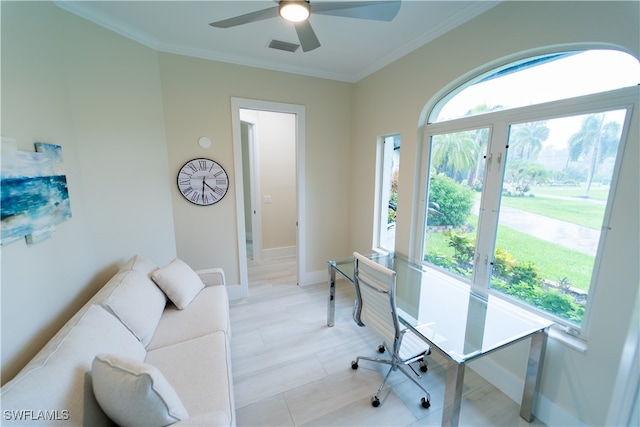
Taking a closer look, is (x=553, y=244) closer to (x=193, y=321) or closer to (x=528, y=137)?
(x=528, y=137)

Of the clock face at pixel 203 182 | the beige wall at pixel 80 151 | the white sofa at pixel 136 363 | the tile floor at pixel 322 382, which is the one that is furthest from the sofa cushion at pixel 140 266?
the tile floor at pixel 322 382

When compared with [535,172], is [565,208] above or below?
below

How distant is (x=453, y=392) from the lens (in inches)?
51.8

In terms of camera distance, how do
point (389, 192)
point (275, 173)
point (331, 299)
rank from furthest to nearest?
point (275, 173) < point (389, 192) < point (331, 299)

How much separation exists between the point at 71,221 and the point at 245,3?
6.66 ft

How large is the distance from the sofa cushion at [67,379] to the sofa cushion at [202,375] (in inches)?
10.5

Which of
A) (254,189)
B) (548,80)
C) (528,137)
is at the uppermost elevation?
(548,80)

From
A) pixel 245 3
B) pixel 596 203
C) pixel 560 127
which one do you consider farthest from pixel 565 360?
pixel 245 3

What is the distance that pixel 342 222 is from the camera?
373 centimetres

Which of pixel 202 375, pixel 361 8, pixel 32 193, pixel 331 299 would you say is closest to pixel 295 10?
pixel 361 8

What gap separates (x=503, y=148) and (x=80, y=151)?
3.31 m

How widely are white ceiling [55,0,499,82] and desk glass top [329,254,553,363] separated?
2130 millimetres

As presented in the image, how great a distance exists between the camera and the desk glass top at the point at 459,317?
4.73 feet

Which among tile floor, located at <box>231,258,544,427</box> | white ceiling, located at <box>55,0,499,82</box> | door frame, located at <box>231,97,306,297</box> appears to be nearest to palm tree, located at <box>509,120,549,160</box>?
white ceiling, located at <box>55,0,499,82</box>
